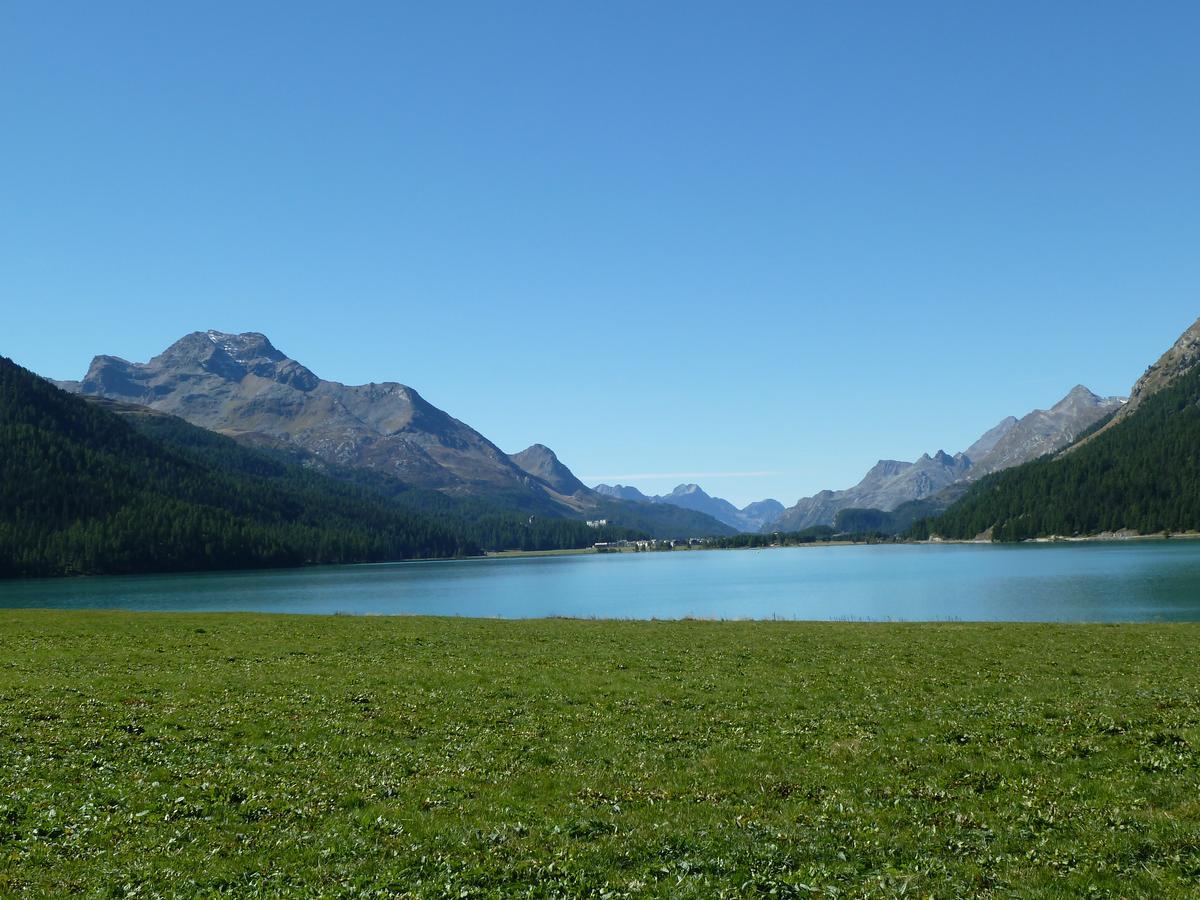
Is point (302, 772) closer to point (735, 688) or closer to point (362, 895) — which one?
point (362, 895)

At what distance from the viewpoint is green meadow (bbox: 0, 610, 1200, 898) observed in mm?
14883

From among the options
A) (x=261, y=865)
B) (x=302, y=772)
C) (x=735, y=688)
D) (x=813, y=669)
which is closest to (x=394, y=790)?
(x=302, y=772)

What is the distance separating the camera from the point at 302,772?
850 inches

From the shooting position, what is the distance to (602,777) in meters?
21.5

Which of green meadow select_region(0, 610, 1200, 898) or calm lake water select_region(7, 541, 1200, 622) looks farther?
calm lake water select_region(7, 541, 1200, 622)

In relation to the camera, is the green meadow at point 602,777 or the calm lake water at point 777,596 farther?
the calm lake water at point 777,596

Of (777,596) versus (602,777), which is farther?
(777,596)

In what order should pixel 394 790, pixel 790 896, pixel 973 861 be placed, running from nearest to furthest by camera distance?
pixel 790 896, pixel 973 861, pixel 394 790

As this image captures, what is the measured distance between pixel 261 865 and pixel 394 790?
4.90 m

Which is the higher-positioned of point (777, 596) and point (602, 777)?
point (602, 777)

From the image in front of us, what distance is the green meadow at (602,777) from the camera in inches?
586

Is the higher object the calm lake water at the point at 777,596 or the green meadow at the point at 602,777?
the green meadow at the point at 602,777

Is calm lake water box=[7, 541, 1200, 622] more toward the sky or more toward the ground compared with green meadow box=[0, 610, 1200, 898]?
more toward the ground

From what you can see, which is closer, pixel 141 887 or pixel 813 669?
pixel 141 887
